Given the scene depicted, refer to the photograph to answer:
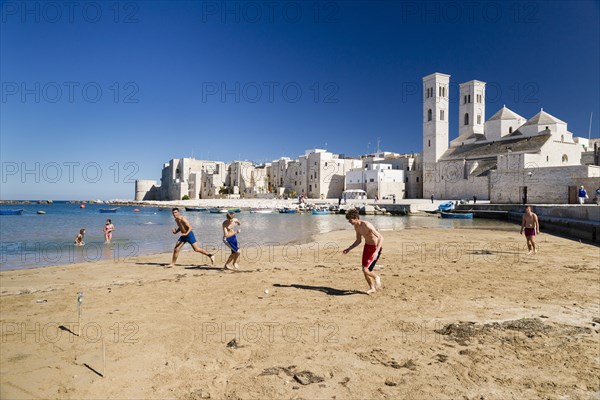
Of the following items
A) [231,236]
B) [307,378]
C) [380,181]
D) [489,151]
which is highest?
[489,151]

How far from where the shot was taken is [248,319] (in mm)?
5660

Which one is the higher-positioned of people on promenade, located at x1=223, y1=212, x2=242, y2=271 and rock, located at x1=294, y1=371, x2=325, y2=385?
people on promenade, located at x1=223, y1=212, x2=242, y2=271

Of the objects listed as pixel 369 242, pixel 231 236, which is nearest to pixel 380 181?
pixel 231 236

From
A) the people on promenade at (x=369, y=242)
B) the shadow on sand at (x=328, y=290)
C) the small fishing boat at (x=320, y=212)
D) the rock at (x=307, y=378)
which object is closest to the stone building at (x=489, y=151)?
the small fishing boat at (x=320, y=212)

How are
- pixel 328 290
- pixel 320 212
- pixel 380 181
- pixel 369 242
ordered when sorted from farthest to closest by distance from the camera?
pixel 380 181, pixel 320 212, pixel 328 290, pixel 369 242

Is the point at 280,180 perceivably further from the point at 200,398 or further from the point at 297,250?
the point at 200,398

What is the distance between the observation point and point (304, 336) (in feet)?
16.3

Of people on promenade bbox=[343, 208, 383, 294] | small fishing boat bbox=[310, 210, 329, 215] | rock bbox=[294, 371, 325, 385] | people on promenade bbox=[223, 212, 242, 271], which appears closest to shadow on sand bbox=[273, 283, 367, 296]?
people on promenade bbox=[343, 208, 383, 294]

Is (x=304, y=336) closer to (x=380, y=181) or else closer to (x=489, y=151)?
(x=489, y=151)

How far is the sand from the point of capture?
3727 millimetres

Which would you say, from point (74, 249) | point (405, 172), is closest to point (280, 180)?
point (405, 172)

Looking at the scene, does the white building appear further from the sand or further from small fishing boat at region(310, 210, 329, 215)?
the sand

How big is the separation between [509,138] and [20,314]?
63.1 m

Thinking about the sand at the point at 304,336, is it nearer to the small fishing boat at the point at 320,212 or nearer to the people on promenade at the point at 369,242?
the people on promenade at the point at 369,242
